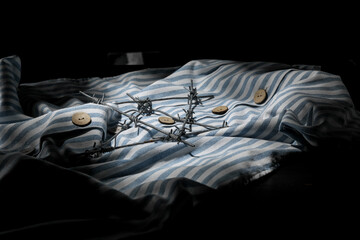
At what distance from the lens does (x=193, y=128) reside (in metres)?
1.04

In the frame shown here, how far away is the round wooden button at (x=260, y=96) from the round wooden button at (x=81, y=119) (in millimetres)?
463

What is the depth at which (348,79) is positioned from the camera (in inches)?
52.0

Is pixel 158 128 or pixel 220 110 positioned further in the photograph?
pixel 220 110

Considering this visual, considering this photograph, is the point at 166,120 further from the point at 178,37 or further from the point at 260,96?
the point at 178,37

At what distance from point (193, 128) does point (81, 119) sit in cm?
27

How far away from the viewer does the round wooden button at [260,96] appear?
1.17 meters

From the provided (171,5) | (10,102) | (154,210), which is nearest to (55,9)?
(171,5)

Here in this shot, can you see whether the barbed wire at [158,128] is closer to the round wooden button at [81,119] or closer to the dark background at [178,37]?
the round wooden button at [81,119]

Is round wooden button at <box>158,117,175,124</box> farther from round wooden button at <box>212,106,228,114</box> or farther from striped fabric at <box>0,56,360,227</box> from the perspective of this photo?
round wooden button at <box>212,106,228,114</box>

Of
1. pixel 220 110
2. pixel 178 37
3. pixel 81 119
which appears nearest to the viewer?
pixel 81 119

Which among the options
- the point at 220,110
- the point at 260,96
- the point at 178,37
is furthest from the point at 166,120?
the point at 178,37

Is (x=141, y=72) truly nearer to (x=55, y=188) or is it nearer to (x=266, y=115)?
(x=266, y=115)

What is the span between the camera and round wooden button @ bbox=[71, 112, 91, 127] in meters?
0.98

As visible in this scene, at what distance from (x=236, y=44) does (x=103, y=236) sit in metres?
1.33
